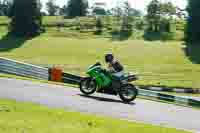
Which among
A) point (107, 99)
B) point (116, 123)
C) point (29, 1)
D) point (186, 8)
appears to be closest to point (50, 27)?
point (29, 1)

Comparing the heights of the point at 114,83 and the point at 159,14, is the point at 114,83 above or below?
below

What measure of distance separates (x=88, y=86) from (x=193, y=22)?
63.6 meters

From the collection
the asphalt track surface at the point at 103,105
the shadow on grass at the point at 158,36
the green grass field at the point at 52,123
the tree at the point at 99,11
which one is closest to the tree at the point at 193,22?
the shadow on grass at the point at 158,36

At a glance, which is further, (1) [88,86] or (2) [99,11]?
(2) [99,11]

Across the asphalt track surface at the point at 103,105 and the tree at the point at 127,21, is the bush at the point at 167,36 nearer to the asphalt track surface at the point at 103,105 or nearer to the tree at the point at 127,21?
the tree at the point at 127,21

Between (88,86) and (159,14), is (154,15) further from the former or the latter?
(88,86)

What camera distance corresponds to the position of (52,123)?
10812 millimetres

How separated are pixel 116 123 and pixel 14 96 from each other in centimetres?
506

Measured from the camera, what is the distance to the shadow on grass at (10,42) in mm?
76438

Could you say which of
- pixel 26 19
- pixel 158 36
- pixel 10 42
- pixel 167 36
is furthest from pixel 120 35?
pixel 10 42

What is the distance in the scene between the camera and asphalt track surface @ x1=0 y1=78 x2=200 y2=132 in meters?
14.4

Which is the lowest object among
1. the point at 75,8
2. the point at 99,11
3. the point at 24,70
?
the point at 24,70

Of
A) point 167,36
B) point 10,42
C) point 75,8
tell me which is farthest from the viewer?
point 75,8

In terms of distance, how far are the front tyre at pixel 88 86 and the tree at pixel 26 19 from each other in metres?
68.1
